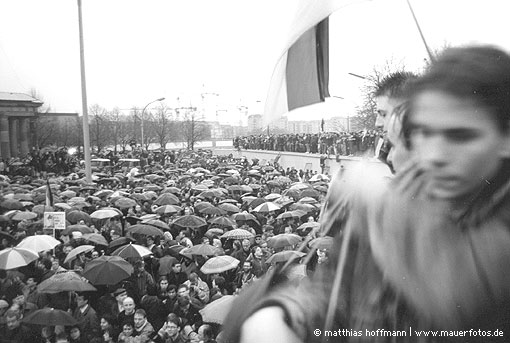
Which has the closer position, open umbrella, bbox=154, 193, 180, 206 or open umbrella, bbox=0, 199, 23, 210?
open umbrella, bbox=0, 199, 23, 210

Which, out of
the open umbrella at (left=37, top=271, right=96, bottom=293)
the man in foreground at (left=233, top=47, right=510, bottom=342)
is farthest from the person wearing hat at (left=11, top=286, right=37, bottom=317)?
the man in foreground at (left=233, top=47, right=510, bottom=342)

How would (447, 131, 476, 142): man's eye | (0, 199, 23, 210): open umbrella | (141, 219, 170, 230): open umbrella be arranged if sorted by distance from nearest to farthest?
1. (447, 131, 476, 142): man's eye
2. (0, 199, 23, 210): open umbrella
3. (141, 219, 170, 230): open umbrella

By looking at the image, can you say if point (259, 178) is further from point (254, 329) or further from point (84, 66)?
point (254, 329)

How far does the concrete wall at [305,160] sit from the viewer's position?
3.68ft

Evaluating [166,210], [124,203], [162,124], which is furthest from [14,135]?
[162,124]

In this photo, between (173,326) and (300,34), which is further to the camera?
(173,326)

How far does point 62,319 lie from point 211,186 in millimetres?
9282

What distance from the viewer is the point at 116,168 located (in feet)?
78.3

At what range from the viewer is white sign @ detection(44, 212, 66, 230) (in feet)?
20.4

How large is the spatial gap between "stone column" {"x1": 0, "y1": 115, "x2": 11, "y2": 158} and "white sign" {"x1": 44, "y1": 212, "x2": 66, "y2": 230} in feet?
11.4

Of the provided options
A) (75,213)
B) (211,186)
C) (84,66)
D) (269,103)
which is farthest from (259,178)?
(269,103)

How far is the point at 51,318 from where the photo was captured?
4.06 m

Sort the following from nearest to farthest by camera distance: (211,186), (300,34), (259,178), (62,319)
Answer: (300,34), (62,319), (211,186), (259,178)

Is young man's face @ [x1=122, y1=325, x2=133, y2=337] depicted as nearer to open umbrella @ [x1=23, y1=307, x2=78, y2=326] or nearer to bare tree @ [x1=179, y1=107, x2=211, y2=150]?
open umbrella @ [x1=23, y1=307, x2=78, y2=326]
